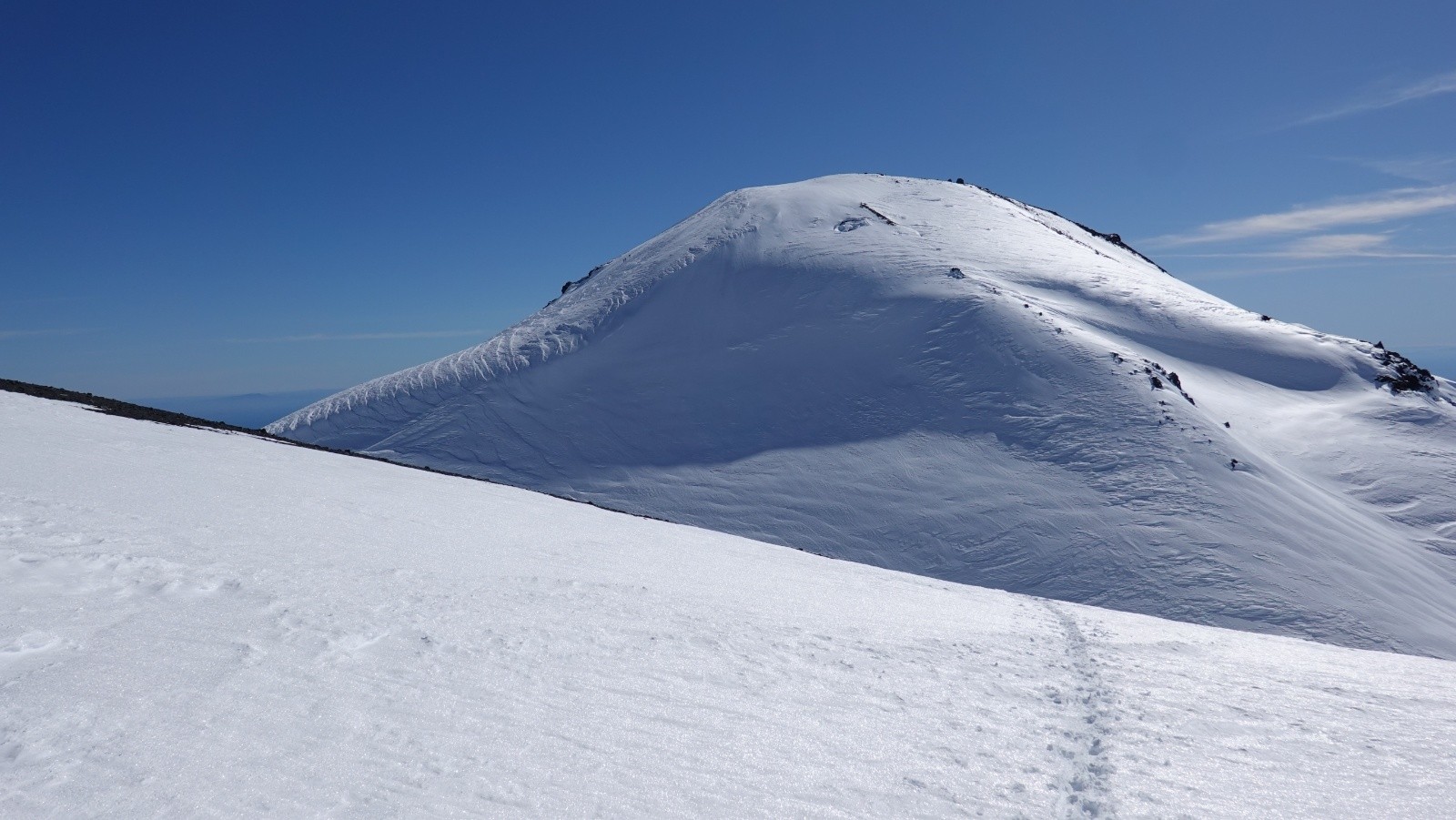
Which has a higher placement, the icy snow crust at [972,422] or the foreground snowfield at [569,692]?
the icy snow crust at [972,422]

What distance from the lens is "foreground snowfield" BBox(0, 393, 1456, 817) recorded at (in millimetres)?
5152

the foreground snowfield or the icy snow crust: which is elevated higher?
the icy snow crust

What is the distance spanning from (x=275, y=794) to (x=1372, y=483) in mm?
35787

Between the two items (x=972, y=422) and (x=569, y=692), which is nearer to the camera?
(x=569, y=692)

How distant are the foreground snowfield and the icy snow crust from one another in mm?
11437

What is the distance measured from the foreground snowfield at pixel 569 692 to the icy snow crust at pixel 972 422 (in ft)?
37.5

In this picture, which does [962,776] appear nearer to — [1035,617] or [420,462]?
[1035,617]

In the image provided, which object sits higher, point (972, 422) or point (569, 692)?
point (972, 422)

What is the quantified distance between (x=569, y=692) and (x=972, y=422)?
2755 centimetres

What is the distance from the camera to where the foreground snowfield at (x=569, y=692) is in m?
5.15

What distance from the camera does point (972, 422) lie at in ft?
104

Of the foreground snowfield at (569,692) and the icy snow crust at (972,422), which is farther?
the icy snow crust at (972,422)

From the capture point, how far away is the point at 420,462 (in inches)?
1380

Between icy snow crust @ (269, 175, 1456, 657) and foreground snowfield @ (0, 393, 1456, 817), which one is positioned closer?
foreground snowfield @ (0, 393, 1456, 817)
